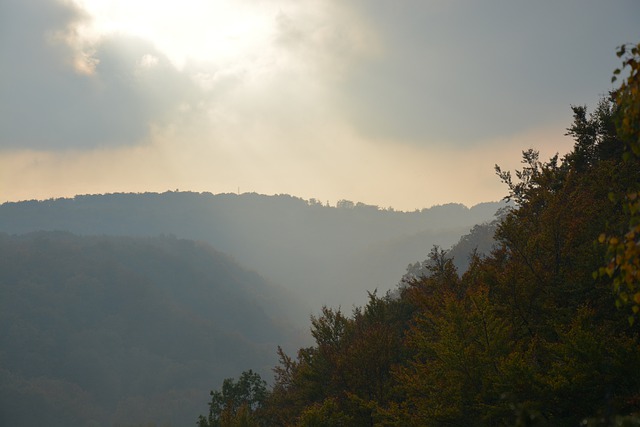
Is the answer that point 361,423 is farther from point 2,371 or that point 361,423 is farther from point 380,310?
A: point 2,371

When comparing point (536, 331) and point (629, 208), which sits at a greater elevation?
point (629, 208)

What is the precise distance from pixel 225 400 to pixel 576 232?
1192 inches

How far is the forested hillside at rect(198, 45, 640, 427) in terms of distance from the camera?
10119mm

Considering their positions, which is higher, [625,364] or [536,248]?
[536,248]

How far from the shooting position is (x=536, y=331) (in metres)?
17.4

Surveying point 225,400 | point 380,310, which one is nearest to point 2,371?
point 225,400

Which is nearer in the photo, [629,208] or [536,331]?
[629,208]

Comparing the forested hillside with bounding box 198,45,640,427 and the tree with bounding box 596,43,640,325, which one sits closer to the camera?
the tree with bounding box 596,43,640,325

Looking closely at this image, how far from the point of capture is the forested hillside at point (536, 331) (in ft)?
33.2

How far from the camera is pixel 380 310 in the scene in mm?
28828

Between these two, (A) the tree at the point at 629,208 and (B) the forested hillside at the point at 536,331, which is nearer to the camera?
(A) the tree at the point at 629,208

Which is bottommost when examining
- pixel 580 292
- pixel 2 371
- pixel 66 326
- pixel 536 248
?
pixel 580 292

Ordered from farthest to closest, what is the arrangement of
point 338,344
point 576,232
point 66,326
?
point 66,326 < point 338,344 < point 576,232

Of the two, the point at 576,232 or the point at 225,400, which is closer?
the point at 576,232
